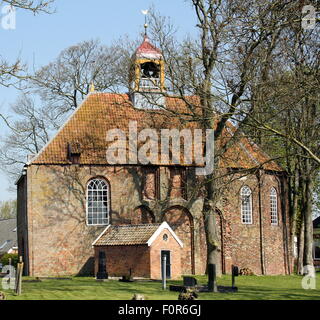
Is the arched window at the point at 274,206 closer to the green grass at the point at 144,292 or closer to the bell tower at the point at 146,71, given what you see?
the bell tower at the point at 146,71

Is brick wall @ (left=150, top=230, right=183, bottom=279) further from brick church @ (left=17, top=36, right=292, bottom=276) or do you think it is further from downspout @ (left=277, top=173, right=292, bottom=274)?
downspout @ (left=277, top=173, right=292, bottom=274)

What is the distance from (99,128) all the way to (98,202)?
440cm

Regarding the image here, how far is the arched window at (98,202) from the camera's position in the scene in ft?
125

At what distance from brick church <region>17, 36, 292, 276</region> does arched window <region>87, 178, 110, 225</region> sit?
56 millimetres

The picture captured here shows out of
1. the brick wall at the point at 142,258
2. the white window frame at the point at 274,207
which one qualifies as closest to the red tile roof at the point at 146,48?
the brick wall at the point at 142,258

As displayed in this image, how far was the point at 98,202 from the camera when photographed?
126 feet

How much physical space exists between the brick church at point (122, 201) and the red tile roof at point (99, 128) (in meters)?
0.06

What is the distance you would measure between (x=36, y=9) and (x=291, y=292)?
1617cm

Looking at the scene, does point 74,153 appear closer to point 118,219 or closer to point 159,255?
point 118,219

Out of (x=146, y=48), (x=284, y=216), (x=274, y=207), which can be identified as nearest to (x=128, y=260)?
(x=274, y=207)

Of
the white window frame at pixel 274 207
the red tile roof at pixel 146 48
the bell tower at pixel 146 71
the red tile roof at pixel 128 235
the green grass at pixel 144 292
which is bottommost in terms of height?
the green grass at pixel 144 292

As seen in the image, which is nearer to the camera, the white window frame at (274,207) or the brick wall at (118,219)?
the brick wall at (118,219)

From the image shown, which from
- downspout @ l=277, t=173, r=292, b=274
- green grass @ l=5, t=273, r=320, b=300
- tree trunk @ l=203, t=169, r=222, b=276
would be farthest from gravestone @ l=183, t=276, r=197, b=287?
downspout @ l=277, t=173, r=292, b=274
